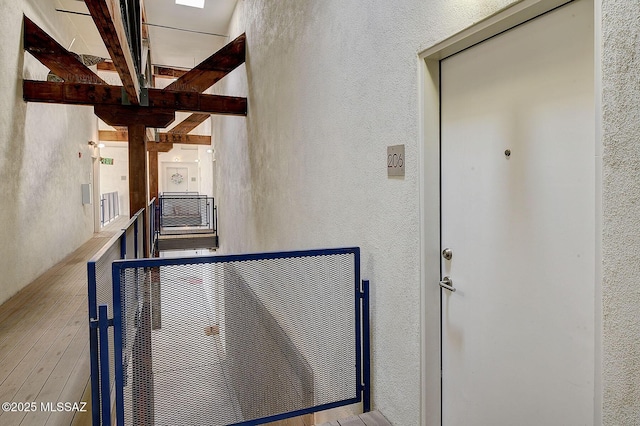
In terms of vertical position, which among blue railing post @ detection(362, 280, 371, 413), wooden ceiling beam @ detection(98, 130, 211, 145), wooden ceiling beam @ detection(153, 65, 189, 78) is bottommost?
blue railing post @ detection(362, 280, 371, 413)

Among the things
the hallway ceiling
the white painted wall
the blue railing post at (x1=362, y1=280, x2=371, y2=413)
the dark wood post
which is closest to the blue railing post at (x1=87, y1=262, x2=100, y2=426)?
the blue railing post at (x1=362, y1=280, x2=371, y2=413)

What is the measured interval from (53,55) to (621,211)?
20.1 ft

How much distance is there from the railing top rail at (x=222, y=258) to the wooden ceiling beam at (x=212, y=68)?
4.47m

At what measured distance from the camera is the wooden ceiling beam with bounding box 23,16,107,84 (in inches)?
185

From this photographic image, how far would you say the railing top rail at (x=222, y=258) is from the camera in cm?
156

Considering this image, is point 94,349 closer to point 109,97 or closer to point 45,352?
point 45,352

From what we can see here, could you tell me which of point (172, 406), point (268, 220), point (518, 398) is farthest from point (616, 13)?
point (268, 220)

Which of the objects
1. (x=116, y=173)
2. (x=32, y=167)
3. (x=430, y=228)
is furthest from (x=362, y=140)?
(x=116, y=173)

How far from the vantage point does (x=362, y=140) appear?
226cm

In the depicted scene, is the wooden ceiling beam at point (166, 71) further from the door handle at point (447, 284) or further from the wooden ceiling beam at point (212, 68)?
the door handle at point (447, 284)

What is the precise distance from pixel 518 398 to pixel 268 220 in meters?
3.59

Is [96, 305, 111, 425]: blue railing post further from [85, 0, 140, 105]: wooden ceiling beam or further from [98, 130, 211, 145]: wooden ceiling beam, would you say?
[98, 130, 211, 145]: wooden ceiling beam

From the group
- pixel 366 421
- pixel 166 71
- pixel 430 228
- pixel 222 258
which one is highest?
pixel 166 71

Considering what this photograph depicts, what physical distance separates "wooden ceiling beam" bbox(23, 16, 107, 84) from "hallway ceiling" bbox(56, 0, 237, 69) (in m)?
1.61
